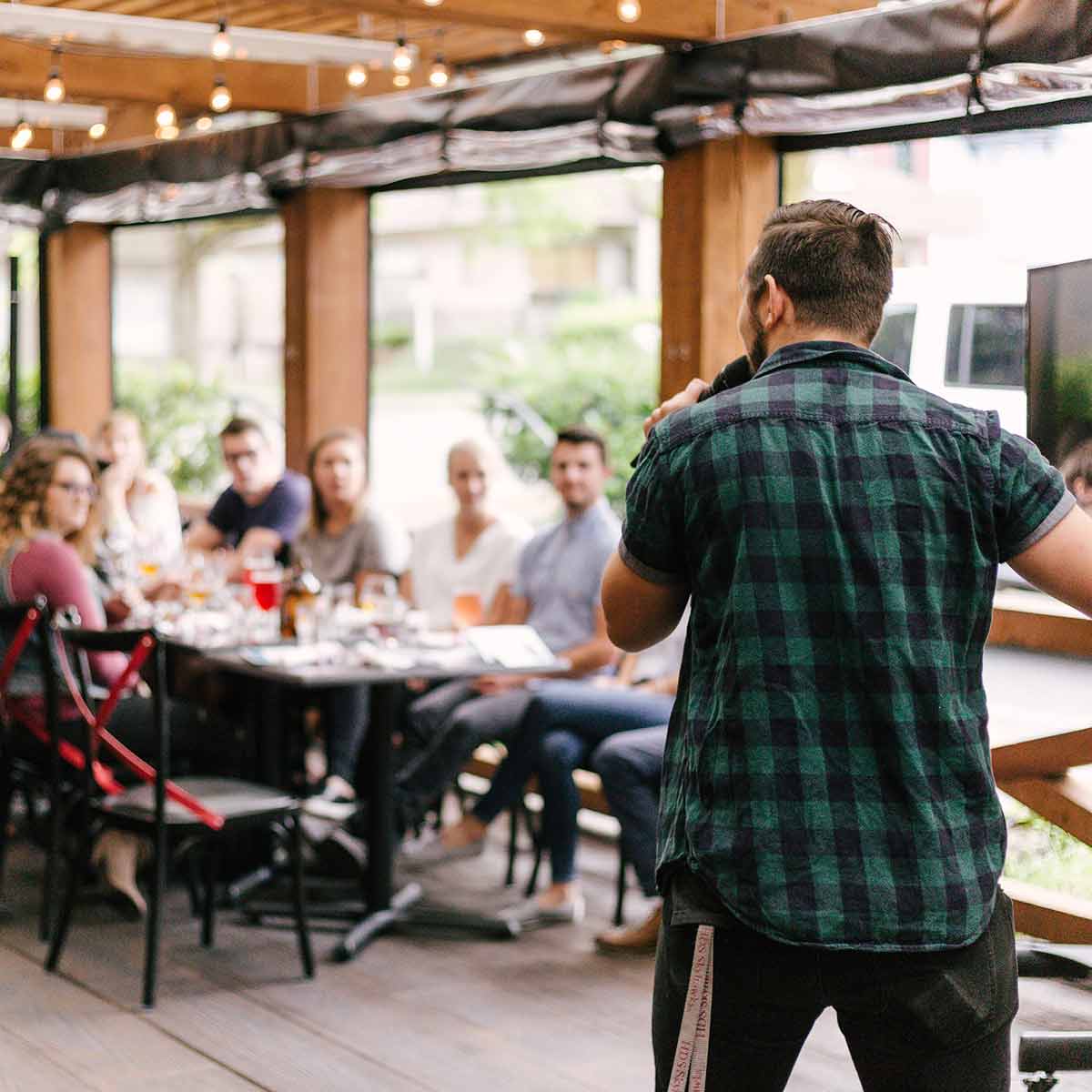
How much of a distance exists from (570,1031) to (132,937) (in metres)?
1.46

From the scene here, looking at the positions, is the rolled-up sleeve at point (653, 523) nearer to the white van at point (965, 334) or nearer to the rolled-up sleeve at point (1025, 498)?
the rolled-up sleeve at point (1025, 498)

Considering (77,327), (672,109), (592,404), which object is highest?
(672,109)

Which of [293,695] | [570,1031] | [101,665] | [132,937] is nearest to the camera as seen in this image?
[570,1031]

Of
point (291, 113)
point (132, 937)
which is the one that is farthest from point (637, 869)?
point (291, 113)

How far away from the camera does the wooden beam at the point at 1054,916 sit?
4.35 meters

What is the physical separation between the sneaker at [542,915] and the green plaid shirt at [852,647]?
10.3 ft

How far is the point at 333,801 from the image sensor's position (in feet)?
17.7

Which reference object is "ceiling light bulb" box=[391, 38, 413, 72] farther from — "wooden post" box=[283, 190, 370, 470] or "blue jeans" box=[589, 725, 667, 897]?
"blue jeans" box=[589, 725, 667, 897]

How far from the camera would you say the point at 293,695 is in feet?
18.2

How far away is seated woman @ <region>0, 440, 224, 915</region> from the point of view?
479cm

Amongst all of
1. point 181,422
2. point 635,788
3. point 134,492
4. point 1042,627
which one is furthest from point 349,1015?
point 181,422

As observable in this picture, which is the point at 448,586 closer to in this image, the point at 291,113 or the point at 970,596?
the point at 291,113

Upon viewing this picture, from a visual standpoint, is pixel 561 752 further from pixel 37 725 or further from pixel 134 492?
pixel 134 492

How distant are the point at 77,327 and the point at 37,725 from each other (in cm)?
501
